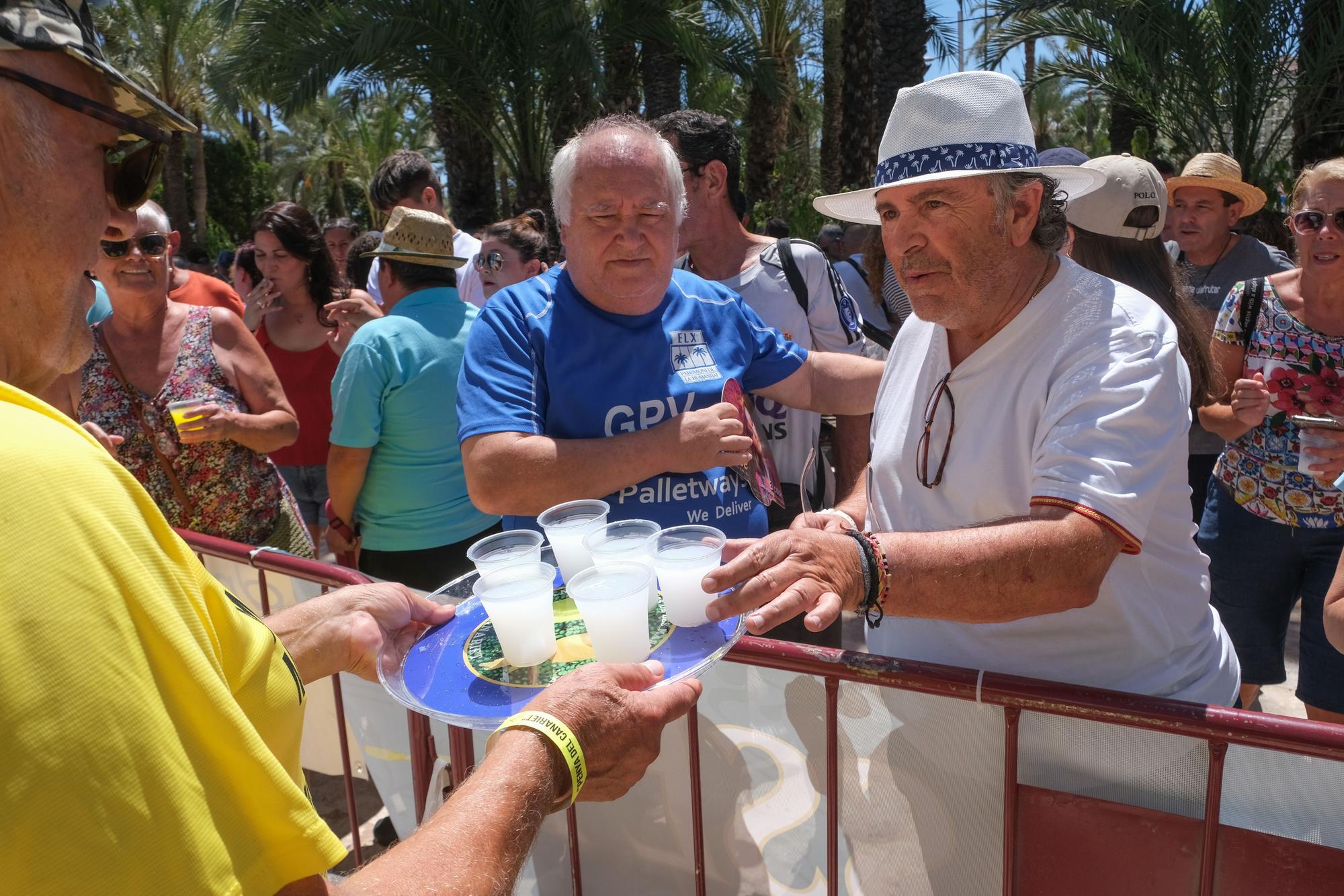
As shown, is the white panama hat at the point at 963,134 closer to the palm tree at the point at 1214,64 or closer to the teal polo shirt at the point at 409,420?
the teal polo shirt at the point at 409,420

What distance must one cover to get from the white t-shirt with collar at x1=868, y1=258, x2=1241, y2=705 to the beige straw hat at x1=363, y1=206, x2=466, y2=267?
241cm

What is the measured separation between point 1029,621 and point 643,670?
85cm

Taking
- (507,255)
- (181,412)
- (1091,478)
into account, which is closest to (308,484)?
(181,412)

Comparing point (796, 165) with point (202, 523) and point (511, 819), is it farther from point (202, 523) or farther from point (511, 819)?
point (511, 819)

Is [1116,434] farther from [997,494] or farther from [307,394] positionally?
[307,394]

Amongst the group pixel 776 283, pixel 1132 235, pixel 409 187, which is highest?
pixel 409 187

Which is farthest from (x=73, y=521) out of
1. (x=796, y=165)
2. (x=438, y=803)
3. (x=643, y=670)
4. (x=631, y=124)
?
(x=796, y=165)

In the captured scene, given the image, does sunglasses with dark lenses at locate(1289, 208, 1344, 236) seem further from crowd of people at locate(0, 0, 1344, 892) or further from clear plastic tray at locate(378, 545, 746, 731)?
clear plastic tray at locate(378, 545, 746, 731)

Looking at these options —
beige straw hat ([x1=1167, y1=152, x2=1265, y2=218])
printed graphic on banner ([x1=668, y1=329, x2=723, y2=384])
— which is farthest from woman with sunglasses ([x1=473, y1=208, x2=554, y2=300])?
beige straw hat ([x1=1167, y1=152, x2=1265, y2=218])

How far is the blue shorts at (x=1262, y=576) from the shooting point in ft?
11.2

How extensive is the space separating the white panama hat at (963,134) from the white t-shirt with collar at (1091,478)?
0.27 m

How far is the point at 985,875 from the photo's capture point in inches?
76.2

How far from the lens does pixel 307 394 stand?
5.19 meters

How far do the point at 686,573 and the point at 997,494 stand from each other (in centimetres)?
70
